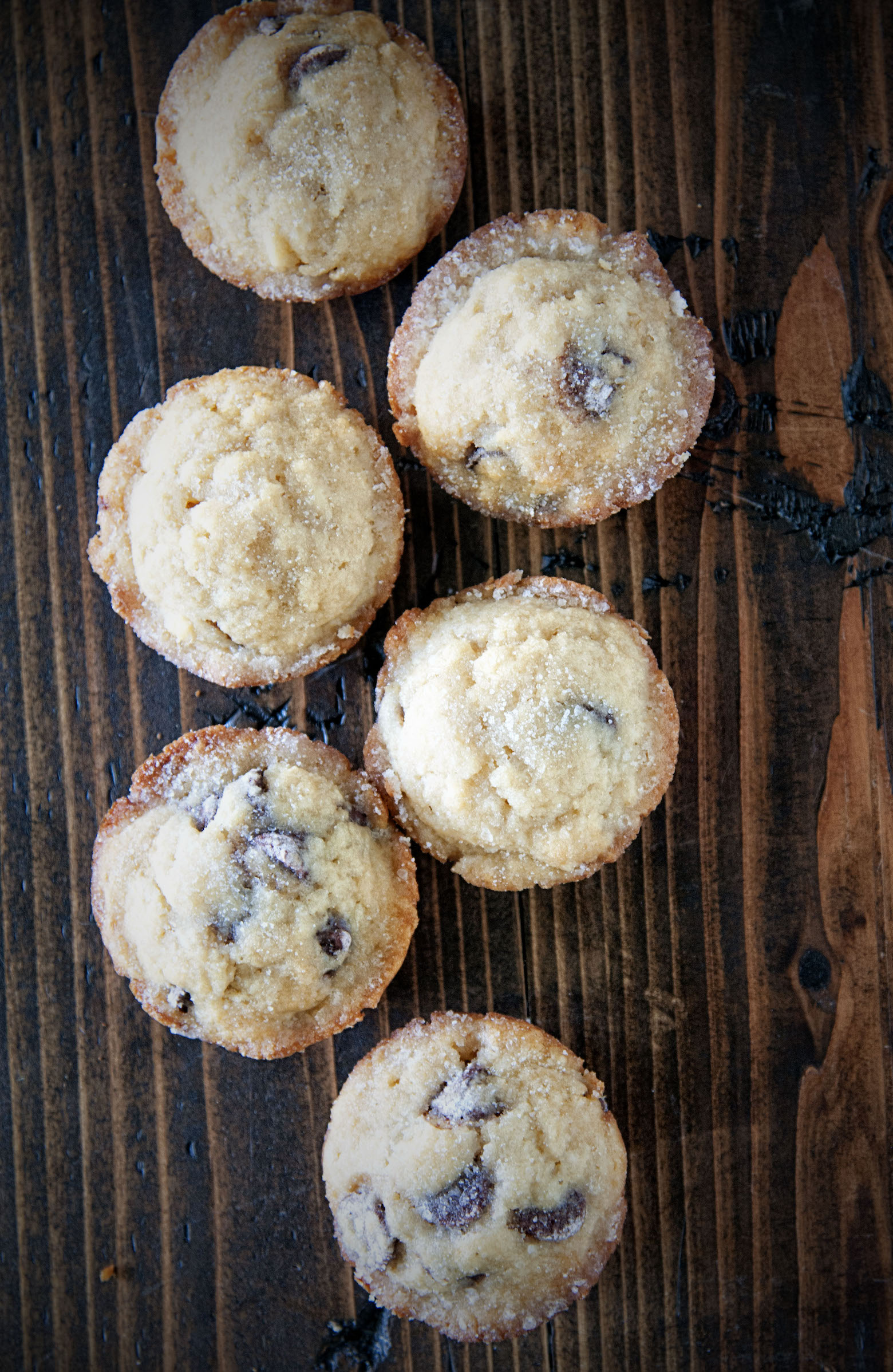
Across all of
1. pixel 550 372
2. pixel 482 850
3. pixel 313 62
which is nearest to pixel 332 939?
pixel 482 850

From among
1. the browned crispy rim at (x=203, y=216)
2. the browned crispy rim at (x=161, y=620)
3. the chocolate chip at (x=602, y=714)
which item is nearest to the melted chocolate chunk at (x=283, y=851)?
the browned crispy rim at (x=161, y=620)

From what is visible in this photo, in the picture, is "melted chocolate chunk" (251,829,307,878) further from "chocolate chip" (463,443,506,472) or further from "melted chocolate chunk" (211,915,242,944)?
"chocolate chip" (463,443,506,472)

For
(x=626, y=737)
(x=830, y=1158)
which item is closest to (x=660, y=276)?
(x=626, y=737)

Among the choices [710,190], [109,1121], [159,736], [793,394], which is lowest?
[109,1121]

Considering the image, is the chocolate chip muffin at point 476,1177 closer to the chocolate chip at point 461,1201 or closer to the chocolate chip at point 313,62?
the chocolate chip at point 461,1201

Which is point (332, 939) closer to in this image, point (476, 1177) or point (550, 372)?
point (476, 1177)

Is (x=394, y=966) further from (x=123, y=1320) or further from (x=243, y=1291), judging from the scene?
(x=123, y=1320)

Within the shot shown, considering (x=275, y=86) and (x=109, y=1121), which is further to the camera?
(x=109, y=1121)
